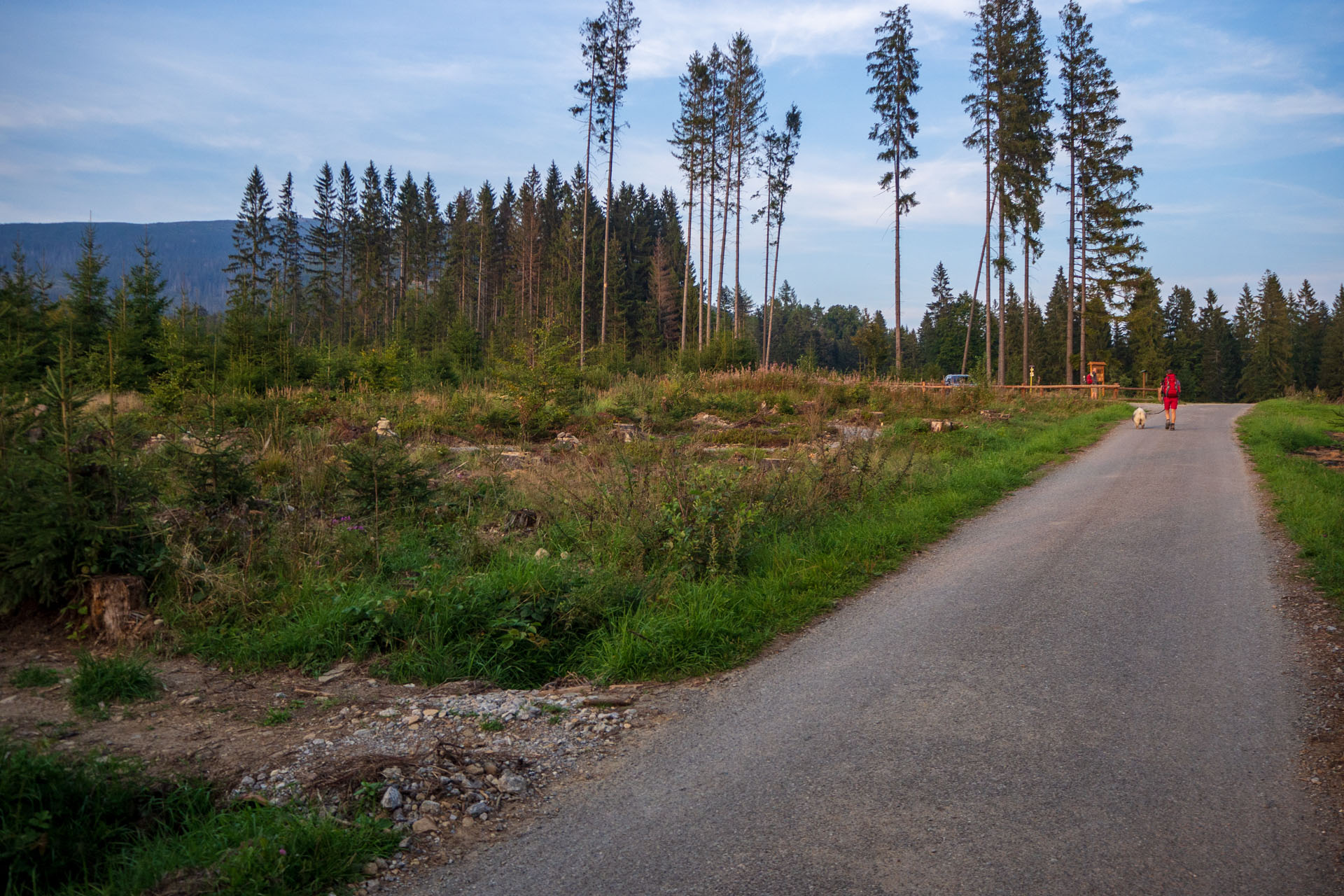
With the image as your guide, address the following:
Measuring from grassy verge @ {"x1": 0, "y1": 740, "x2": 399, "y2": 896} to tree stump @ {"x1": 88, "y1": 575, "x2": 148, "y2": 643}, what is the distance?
7.98 ft

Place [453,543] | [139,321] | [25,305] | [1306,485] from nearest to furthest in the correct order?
1. [453,543]
2. [1306,485]
3. [25,305]
4. [139,321]

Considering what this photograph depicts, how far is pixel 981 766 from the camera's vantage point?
11.7ft

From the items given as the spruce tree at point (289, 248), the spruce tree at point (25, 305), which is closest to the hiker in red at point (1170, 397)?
the spruce tree at point (25, 305)

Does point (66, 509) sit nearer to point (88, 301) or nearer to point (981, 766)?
point (981, 766)

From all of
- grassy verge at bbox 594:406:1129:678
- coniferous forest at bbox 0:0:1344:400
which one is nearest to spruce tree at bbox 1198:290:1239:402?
coniferous forest at bbox 0:0:1344:400

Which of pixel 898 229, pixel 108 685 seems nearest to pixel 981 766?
pixel 108 685

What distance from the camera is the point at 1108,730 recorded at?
390 cm

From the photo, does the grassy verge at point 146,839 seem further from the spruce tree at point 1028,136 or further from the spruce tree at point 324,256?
the spruce tree at point 324,256

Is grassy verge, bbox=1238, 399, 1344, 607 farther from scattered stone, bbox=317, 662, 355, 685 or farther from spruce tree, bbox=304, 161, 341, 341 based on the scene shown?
spruce tree, bbox=304, 161, 341, 341

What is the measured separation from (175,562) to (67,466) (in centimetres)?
107

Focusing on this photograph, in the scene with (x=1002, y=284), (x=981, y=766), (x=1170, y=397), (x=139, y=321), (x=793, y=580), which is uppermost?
(x=1002, y=284)

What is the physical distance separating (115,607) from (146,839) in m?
3.25

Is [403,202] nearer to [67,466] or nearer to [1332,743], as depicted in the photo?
[67,466]

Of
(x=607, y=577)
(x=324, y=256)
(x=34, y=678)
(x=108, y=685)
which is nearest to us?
(x=108, y=685)
